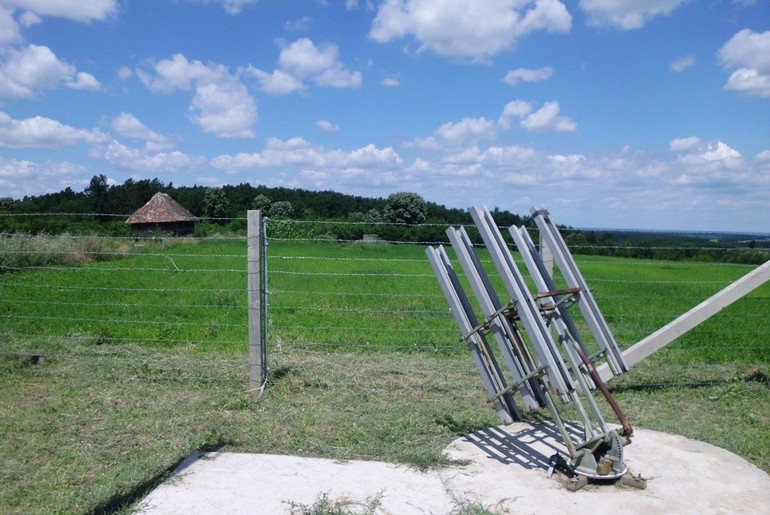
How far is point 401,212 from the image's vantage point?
1736cm

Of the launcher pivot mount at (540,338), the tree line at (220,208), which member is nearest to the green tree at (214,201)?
the tree line at (220,208)

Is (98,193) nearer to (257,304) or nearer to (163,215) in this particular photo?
(163,215)

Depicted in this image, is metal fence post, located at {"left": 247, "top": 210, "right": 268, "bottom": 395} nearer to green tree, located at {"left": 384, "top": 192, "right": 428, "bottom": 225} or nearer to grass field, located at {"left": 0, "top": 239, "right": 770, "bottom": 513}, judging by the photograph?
grass field, located at {"left": 0, "top": 239, "right": 770, "bottom": 513}

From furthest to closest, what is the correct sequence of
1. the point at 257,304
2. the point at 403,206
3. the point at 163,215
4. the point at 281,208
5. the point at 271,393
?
1. the point at 163,215
2. the point at 281,208
3. the point at 403,206
4. the point at 257,304
5. the point at 271,393

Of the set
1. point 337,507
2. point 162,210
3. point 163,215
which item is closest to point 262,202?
point 163,215

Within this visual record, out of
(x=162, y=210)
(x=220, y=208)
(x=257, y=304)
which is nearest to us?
(x=257, y=304)

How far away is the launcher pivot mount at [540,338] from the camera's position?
4.21 meters

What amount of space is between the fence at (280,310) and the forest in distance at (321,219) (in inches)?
12.4

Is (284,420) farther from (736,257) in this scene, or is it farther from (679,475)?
(736,257)

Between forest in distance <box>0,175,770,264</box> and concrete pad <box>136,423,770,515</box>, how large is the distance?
3.01 meters

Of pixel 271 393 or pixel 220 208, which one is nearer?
pixel 271 393

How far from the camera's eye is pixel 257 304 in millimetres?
6594

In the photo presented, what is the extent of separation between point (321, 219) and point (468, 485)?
403 inches

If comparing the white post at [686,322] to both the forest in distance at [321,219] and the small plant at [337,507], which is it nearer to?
the forest in distance at [321,219]
